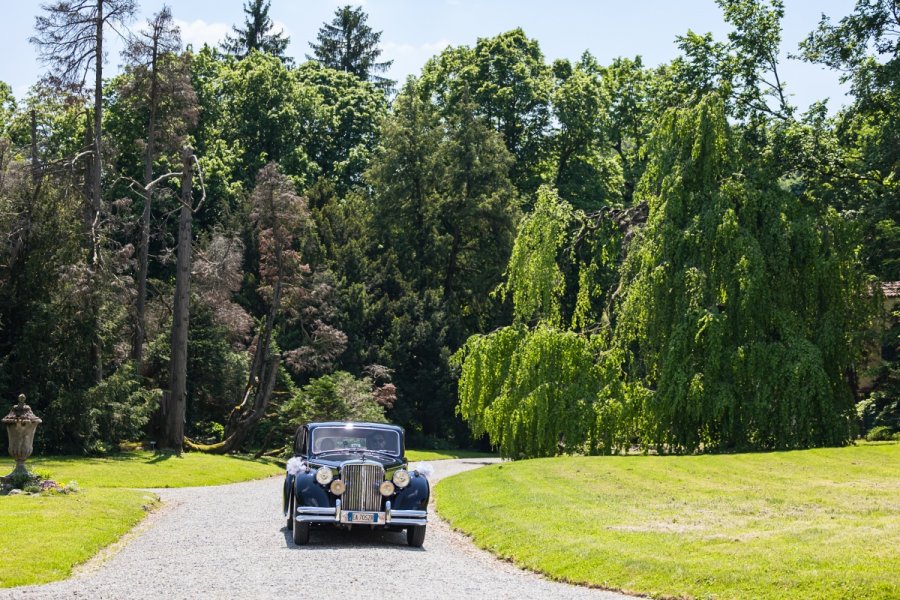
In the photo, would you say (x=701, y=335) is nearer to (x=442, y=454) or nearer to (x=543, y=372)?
(x=543, y=372)

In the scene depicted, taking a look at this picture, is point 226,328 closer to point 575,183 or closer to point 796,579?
point 575,183

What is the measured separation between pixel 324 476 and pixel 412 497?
4.47 ft

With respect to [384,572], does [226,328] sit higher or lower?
higher

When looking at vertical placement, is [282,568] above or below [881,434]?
below

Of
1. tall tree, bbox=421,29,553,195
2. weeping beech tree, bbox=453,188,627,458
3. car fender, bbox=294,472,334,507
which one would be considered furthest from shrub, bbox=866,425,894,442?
tall tree, bbox=421,29,553,195

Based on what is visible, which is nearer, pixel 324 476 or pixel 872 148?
pixel 324 476

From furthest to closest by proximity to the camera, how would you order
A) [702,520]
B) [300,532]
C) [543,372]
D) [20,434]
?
[543,372] < [20,434] < [702,520] < [300,532]

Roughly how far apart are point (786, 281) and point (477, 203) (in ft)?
95.4

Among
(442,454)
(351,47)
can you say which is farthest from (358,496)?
(351,47)

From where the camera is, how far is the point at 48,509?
732 inches

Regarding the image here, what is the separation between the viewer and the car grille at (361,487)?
1576 centimetres

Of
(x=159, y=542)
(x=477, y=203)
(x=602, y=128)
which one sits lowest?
(x=159, y=542)

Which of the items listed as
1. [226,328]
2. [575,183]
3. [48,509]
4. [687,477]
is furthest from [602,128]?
[48,509]

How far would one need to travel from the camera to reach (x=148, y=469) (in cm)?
3269
